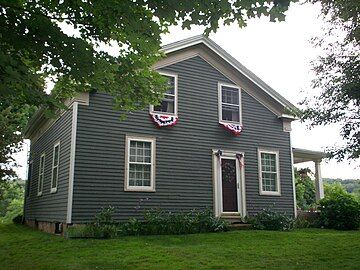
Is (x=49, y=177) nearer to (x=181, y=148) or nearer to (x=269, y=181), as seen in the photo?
(x=181, y=148)

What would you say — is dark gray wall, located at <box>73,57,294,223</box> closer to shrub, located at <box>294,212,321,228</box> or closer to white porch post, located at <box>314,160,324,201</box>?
shrub, located at <box>294,212,321,228</box>

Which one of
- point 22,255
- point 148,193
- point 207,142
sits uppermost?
point 207,142

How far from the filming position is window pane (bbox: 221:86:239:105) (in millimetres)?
14711

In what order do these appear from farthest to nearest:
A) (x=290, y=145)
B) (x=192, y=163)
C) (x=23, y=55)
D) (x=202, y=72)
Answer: (x=290, y=145) → (x=202, y=72) → (x=192, y=163) → (x=23, y=55)

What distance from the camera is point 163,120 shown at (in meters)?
13.0

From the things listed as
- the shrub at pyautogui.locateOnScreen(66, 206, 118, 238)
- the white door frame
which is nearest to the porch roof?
the white door frame

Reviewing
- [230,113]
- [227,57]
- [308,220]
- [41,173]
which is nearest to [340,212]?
[308,220]

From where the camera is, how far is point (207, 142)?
45.5 feet

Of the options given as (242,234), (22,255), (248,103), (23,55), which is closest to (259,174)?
(248,103)

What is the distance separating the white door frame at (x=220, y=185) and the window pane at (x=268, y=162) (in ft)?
3.54

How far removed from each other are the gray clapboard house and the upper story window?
4cm

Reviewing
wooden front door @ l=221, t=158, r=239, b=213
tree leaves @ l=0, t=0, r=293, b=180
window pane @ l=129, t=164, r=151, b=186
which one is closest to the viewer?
tree leaves @ l=0, t=0, r=293, b=180

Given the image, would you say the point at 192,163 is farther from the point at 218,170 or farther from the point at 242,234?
the point at 242,234

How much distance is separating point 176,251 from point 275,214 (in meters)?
6.27
